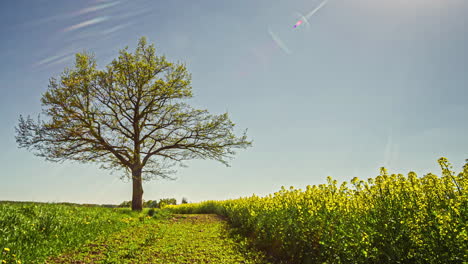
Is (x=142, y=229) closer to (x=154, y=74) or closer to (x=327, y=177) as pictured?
(x=327, y=177)

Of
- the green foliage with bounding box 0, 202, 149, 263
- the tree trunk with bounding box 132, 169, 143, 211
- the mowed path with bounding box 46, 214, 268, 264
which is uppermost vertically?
the tree trunk with bounding box 132, 169, 143, 211

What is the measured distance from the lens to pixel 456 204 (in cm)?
372

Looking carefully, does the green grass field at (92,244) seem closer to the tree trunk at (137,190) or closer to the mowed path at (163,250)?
the mowed path at (163,250)

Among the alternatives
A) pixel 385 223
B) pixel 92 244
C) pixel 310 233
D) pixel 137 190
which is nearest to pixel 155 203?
pixel 137 190

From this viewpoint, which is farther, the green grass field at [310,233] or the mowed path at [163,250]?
the mowed path at [163,250]

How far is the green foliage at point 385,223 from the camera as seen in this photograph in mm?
3498

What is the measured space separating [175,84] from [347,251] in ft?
54.6

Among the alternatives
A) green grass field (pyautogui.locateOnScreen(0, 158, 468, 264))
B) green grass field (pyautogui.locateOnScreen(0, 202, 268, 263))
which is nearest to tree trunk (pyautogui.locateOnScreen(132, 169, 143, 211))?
green grass field (pyautogui.locateOnScreen(0, 158, 468, 264))

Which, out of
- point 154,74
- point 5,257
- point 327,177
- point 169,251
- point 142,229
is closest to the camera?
point 5,257

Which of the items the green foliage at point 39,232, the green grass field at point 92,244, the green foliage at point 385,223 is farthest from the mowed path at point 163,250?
the green foliage at point 385,223

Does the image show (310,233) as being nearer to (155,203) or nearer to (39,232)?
(39,232)

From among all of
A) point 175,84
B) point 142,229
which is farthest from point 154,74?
point 142,229

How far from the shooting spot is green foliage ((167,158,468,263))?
350 cm

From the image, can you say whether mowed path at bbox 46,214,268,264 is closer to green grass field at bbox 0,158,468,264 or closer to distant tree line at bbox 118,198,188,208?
green grass field at bbox 0,158,468,264
